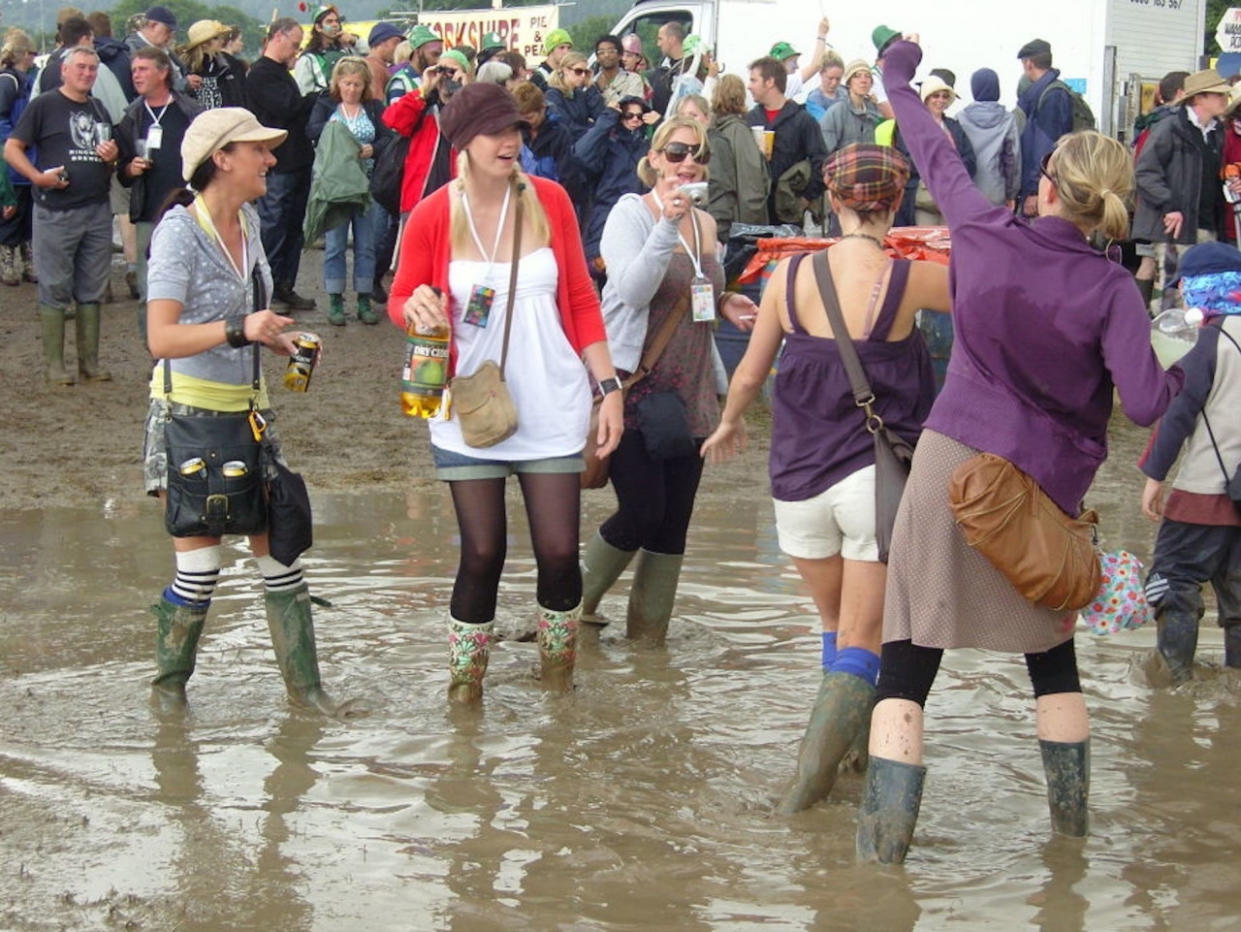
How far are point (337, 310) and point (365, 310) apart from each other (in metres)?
0.22

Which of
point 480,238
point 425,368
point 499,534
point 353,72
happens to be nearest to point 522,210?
point 480,238

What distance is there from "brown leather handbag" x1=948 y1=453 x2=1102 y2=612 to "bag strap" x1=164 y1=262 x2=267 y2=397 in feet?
7.47

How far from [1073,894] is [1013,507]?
100 centimetres

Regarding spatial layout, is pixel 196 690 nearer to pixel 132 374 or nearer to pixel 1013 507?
pixel 1013 507

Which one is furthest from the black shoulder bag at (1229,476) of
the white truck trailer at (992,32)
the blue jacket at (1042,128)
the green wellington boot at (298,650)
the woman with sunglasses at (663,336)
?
the white truck trailer at (992,32)

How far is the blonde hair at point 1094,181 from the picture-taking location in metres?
4.21

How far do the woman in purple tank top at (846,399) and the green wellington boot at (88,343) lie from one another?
295 inches

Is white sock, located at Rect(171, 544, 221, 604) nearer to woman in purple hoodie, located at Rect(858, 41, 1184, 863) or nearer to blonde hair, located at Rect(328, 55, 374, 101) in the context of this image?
woman in purple hoodie, located at Rect(858, 41, 1184, 863)

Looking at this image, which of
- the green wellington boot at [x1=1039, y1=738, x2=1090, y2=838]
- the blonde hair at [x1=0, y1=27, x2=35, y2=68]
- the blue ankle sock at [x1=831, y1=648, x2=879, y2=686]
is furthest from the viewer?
the blonde hair at [x1=0, y1=27, x2=35, y2=68]

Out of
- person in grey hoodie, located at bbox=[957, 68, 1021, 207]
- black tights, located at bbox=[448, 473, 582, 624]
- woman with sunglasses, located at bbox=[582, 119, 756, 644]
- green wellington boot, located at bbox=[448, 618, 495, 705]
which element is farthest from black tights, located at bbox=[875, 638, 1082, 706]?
person in grey hoodie, located at bbox=[957, 68, 1021, 207]

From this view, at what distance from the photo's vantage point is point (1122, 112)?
1867 cm

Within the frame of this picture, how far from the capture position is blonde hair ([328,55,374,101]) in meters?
12.7

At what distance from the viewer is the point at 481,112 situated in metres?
5.38

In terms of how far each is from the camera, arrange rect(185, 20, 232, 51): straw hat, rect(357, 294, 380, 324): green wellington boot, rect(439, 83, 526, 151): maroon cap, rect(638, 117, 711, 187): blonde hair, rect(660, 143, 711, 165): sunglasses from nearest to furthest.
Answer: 1. rect(439, 83, 526, 151): maroon cap
2. rect(660, 143, 711, 165): sunglasses
3. rect(638, 117, 711, 187): blonde hair
4. rect(185, 20, 232, 51): straw hat
5. rect(357, 294, 380, 324): green wellington boot
